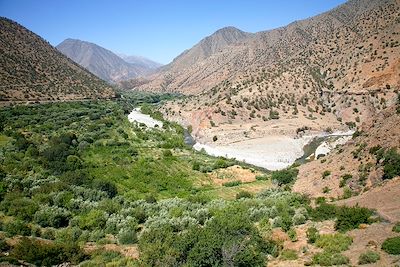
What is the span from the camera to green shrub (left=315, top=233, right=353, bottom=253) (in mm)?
19750

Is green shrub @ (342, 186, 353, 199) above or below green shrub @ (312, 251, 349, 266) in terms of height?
below

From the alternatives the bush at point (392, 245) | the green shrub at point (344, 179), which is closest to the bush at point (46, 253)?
the bush at point (392, 245)

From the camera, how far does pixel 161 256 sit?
19562 millimetres

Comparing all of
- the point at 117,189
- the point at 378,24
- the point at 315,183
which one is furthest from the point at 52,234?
the point at 378,24

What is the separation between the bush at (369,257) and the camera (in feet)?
57.7

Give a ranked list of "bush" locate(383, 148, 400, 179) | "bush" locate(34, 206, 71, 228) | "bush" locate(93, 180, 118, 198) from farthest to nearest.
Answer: "bush" locate(93, 180, 118, 198) → "bush" locate(383, 148, 400, 179) → "bush" locate(34, 206, 71, 228)

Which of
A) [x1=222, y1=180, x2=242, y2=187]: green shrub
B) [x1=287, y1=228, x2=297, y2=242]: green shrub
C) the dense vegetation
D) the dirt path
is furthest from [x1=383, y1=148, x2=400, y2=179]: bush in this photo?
[x1=222, y1=180, x2=242, y2=187]: green shrub

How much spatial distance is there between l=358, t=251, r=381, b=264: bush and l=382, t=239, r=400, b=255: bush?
57cm

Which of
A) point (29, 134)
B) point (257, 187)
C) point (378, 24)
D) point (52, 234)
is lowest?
point (257, 187)

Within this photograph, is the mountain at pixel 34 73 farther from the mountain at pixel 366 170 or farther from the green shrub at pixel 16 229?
the mountain at pixel 366 170

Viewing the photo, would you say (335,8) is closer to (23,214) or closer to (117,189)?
(117,189)

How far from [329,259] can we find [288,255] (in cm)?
249

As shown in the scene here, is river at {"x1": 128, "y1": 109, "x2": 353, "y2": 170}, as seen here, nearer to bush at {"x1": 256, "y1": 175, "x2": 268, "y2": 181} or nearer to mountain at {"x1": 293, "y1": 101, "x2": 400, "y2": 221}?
bush at {"x1": 256, "y1": 175, "x2": 268, "y2": 181}

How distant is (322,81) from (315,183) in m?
67.0
